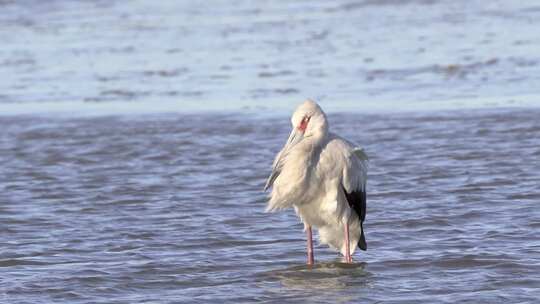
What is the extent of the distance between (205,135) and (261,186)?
2.59 metres

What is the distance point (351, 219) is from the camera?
28.5 ft

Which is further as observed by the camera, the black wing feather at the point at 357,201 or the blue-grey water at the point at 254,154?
the black wing feather at the point at 357,201

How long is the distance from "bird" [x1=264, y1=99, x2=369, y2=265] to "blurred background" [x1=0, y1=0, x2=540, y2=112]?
6.23 meters

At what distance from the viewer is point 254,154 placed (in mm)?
12672

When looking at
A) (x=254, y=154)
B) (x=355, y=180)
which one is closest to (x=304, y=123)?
(x=355, y=180)

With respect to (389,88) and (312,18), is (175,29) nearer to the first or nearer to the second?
(312,18)

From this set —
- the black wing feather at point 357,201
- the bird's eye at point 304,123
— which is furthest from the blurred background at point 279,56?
the bird's eye at point 304,123

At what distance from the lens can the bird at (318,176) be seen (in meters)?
8.41

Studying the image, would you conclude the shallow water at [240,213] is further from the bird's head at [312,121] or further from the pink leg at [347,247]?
the bird's head at [312,121]

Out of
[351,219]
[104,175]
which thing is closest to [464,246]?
[351,219]

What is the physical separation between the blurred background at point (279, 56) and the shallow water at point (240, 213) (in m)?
1.22

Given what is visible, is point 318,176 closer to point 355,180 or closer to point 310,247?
point 355,180

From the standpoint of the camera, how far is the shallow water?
798 cm

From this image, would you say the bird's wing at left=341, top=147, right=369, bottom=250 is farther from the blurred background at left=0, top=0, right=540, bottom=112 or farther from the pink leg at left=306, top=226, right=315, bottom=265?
the blurred background at left=0, top=0, right=540, bottom=112
